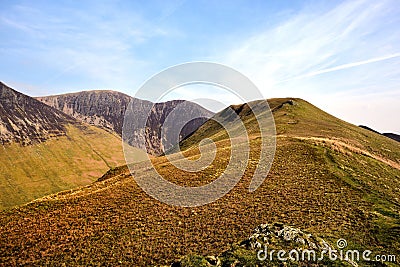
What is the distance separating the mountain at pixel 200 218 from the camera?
83.4 ft

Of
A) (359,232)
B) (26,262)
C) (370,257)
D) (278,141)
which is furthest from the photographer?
(278,141)

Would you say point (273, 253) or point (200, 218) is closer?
point (273, 253)

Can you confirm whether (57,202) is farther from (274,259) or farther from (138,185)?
(274,259)

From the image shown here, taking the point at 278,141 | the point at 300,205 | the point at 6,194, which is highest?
the point at 278,141

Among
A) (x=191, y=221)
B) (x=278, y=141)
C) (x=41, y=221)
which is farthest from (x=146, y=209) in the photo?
(x=278, y=141)

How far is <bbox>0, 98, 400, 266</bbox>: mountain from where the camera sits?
25.4 m

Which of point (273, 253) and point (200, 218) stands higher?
point (273, 253)

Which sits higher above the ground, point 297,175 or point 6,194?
point 297,175

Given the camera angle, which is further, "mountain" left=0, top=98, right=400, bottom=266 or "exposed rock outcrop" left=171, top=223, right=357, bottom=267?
"mountain" left=0, top=98, right=400, bottom=266

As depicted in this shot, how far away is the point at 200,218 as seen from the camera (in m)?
31.4

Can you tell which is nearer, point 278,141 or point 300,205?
point 300,205

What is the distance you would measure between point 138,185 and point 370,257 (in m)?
29.8

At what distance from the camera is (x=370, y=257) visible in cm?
2222

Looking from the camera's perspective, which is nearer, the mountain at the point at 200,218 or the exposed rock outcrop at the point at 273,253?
the exposed rock outcrop at the point at 273,253
